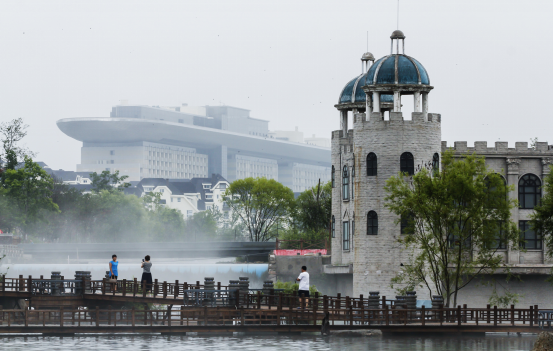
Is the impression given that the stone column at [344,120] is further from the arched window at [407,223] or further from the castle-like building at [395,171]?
the arched window at [407,223]

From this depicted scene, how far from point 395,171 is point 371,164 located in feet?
5.75

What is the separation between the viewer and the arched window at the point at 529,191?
62.4 meters

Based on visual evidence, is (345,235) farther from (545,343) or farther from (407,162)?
(545,343)

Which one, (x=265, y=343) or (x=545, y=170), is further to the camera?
(x=545, y=170)

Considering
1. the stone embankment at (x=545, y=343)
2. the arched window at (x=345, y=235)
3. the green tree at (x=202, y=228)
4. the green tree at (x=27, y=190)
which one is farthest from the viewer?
the green tree at (x=202, y=228)

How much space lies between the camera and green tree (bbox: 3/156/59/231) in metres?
110

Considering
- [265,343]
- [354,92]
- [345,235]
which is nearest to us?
[265,343]

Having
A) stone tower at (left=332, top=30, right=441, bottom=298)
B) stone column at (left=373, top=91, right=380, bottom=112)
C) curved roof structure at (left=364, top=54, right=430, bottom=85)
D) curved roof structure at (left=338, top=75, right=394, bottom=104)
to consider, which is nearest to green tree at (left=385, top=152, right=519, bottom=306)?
stone tower at (left=332, top=30, right=441, bottom=298)

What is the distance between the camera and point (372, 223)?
59.9m

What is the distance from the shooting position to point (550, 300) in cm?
6128

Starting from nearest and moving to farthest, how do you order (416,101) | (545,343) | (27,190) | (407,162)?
(545,343), (407,162), (416,101), (27,190)

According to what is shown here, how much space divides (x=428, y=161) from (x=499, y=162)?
574 cm

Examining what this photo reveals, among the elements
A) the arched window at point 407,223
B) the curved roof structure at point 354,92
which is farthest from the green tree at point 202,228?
the arched window at point 407,223

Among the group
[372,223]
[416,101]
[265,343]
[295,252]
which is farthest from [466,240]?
[265,343]
